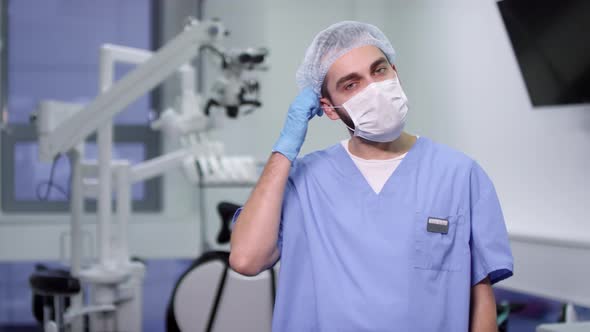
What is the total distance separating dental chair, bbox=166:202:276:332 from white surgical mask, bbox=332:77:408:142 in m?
0.54

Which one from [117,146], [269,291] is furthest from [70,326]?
[117,146]

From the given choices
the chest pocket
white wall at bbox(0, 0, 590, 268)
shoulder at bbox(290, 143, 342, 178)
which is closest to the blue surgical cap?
shoulder at bbox(290, 143, 342, 178)

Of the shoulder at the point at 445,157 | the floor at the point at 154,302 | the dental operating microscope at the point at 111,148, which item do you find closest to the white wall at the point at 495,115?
the floor at the point at 154,302

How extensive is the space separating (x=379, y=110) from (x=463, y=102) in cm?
152

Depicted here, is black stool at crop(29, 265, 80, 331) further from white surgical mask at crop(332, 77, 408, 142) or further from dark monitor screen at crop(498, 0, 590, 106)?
dark monitor screen at crop(498, 0, 590, 106)

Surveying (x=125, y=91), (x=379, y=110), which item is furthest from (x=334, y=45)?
(x=125, y=91)

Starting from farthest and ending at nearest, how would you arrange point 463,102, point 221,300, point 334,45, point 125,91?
1. point 463,102
2. point 125,91
3. point 221,300
4. point 334,45

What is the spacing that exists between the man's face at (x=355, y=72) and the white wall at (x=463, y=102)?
963 mm

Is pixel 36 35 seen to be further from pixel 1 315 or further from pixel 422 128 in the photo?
pixel 422 128

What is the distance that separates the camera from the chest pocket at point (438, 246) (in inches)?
45.3

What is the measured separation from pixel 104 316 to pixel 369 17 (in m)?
1.72

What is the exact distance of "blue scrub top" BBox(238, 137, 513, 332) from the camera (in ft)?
3.74

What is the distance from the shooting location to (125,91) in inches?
92.2

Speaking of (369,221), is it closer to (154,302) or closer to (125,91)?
(125,91)
